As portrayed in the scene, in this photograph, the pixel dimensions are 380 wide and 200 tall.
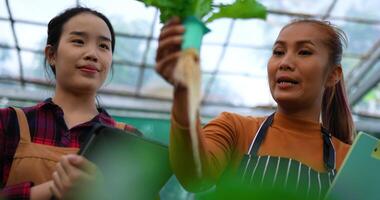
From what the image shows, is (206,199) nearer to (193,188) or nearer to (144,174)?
(144,174)

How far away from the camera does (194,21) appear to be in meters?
1.02

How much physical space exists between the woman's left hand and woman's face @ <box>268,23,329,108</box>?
62 centimetres

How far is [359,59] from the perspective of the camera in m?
6.59

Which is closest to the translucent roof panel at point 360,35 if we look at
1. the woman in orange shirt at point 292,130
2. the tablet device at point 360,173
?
the woman in orange shirt at point 292,130

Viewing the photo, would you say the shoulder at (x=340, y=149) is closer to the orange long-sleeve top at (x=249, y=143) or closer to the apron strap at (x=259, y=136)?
the orange long-sleeve top at (x=249, y=143)

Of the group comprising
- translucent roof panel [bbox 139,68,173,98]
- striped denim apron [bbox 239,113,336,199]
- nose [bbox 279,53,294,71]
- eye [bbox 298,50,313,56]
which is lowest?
translucent roof panel [bbox 139,68,173,98]

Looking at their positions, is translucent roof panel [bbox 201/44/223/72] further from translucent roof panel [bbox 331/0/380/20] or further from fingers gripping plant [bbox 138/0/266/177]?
fingers gripping plant [bbox 138/0/266/177]

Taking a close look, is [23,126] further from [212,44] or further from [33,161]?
[212,44]

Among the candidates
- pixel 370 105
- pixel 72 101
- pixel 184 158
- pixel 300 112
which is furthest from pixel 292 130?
pixel 370 105

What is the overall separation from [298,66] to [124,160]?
2.02 feet

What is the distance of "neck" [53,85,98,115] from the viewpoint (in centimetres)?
154

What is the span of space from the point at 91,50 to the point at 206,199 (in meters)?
0.97

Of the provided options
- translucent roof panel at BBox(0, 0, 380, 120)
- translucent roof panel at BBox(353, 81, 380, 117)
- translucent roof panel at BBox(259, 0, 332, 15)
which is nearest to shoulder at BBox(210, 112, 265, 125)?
translucent roof panel at BBox(0, 0, 380, 120)

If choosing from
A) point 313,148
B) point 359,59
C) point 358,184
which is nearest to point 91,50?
point 313,148
